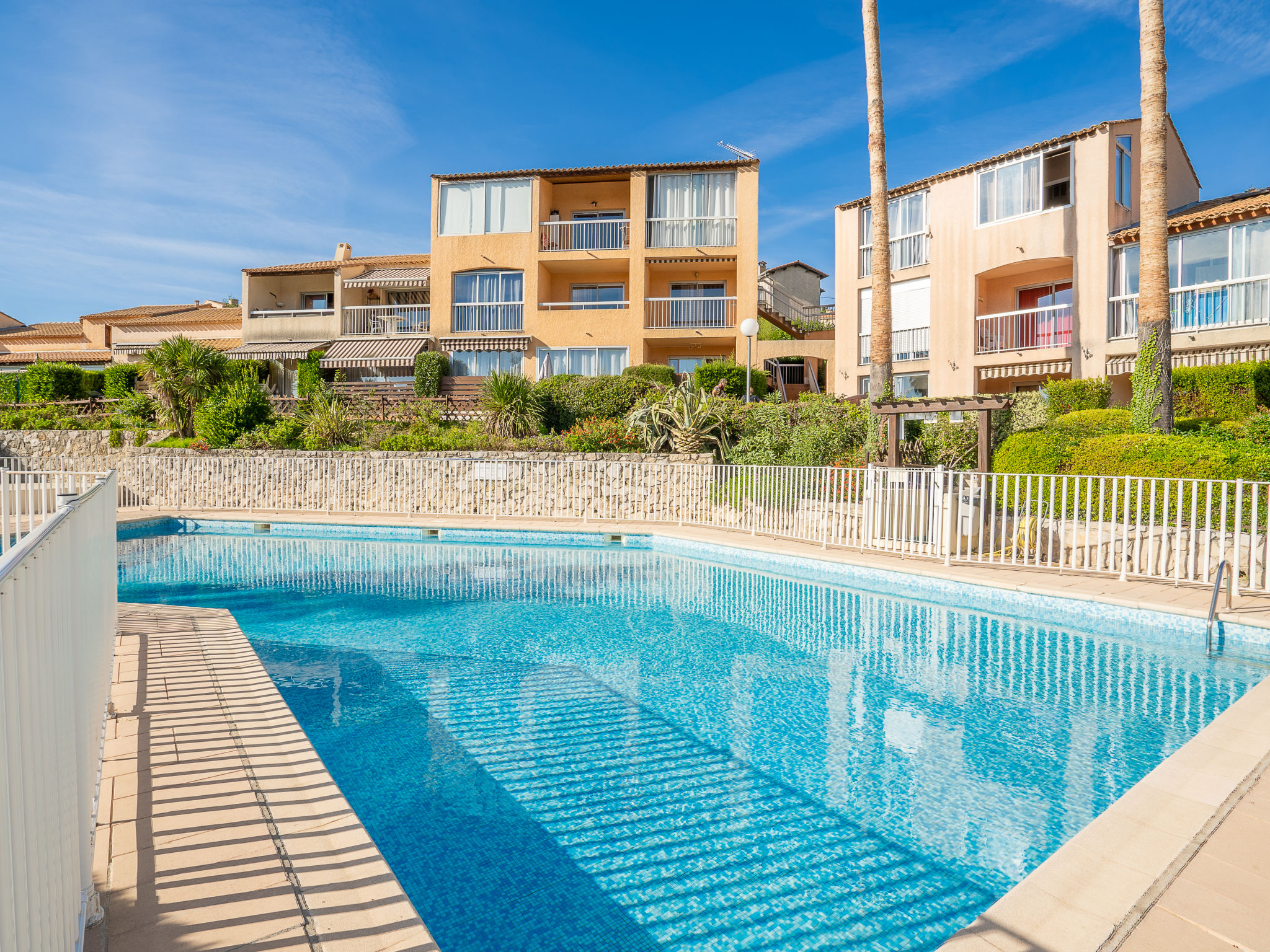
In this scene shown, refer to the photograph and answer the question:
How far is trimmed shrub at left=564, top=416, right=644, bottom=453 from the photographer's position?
59.5 feet

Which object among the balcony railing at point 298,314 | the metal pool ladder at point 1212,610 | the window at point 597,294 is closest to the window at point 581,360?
the window at point 597,294

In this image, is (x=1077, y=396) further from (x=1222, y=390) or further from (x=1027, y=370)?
(x=1027, y=370)

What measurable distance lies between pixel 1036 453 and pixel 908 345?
530 inches

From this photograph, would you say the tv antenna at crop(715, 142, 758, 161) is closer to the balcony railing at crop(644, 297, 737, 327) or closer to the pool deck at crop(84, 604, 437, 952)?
the balcony railing at crop(644, 297, 737, 327)

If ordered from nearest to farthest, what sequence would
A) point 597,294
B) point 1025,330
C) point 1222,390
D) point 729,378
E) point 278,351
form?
1. point 1222,390
2. point 1025,330
3. point 729,378
4. point 278,351
5. point 597,294

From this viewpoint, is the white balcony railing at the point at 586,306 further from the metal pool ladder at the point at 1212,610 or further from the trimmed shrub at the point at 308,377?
the metal pool ladder at the point at 1212,610

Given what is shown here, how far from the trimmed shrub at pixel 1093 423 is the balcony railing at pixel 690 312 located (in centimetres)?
1417

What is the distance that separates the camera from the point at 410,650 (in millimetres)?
7375

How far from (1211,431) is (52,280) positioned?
49365mm

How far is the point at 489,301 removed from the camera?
2777 centimetres

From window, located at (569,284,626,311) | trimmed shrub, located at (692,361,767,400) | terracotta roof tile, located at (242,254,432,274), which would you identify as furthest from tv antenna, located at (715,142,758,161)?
terracotta roof tile, located at (242,254,432,274)

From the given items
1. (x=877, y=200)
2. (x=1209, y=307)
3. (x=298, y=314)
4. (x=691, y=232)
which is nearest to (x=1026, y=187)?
(x=1209, y=307)

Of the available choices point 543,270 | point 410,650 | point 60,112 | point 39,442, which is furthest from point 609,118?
point 410,650

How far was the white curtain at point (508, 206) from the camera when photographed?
27391 mm
